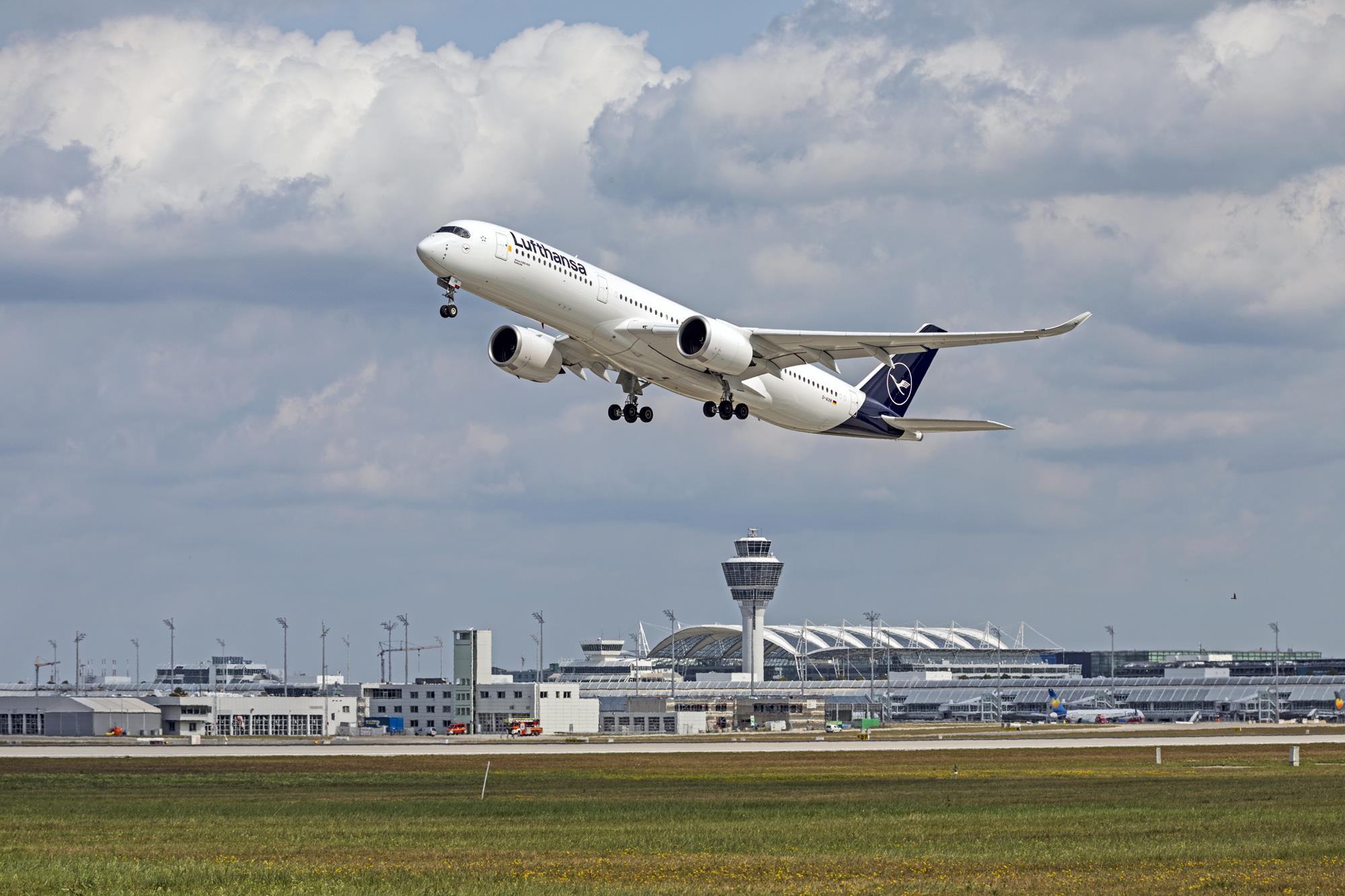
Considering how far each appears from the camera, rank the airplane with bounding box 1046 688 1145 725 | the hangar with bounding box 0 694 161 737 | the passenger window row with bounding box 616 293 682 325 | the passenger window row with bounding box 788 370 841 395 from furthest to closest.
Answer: the airplane with bounding box 1046 688 1145 725 < the hangar with bounding box 0 694 161 737 < the passenger window row with bounding box 788 370 841 395 < the passenger window row with bounding box 616 293 682 325

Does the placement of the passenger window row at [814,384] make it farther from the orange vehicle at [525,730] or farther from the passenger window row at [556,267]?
A: the orange vehicle at [525,730]

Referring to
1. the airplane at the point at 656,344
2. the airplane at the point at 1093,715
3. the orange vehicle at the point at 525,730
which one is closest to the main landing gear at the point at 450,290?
the airplane at the point at 656,344

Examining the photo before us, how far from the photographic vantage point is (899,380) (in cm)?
7744

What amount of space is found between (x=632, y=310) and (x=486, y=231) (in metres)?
7.71

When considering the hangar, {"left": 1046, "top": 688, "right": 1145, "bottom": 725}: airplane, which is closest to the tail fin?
the hangar

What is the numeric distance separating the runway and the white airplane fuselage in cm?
2792

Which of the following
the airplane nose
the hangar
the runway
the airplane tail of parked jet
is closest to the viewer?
the airplane nose

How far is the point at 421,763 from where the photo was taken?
7419 centimetres

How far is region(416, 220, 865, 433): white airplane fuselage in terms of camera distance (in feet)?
164

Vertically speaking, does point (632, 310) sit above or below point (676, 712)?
above

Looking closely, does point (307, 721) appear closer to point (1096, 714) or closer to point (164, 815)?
point (1096, 714)

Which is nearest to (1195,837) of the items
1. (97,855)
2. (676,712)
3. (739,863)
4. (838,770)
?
(739,863)

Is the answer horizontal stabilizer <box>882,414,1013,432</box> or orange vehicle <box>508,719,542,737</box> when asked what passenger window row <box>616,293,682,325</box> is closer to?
horizontal stabilizer <box>882,414,1013,432</box>

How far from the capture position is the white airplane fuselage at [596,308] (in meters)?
50.0
